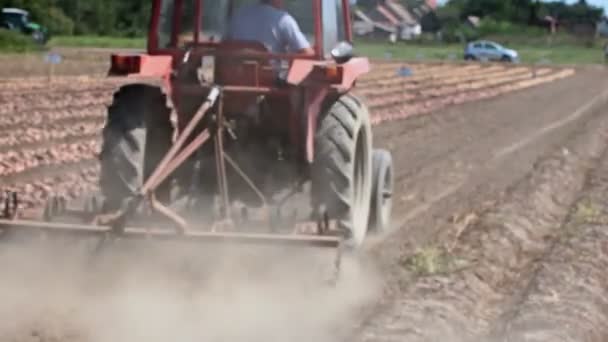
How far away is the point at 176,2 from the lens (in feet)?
32.4

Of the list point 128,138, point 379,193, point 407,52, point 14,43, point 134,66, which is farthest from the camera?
point 407,52

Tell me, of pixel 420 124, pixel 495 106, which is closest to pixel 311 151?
pixel 420 124

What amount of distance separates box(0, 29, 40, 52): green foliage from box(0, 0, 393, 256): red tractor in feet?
145

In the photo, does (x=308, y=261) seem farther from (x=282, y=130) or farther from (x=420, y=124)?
(x=420, y=124)

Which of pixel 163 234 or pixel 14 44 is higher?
pixel 163 234

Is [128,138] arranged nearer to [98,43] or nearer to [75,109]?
Result: [75,109]

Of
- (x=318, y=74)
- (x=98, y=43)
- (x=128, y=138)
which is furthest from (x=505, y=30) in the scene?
(x=128, y=138)

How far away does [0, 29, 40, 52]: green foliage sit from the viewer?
2073 inches

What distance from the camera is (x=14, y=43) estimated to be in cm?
5312

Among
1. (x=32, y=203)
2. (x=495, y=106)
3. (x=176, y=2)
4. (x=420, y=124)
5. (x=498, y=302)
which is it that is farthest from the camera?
(x=495, y=106)

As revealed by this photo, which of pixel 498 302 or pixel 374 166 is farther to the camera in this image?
pixel 374 166

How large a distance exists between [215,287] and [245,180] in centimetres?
101

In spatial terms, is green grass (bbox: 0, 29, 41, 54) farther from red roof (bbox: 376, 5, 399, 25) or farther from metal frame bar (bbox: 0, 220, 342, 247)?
metal frame bar (bbox: 0, 220, 342, 247)

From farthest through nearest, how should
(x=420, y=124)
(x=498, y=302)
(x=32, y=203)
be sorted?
(x=420, y=124)
(x=32, y=203)
(x=498, y=302)
